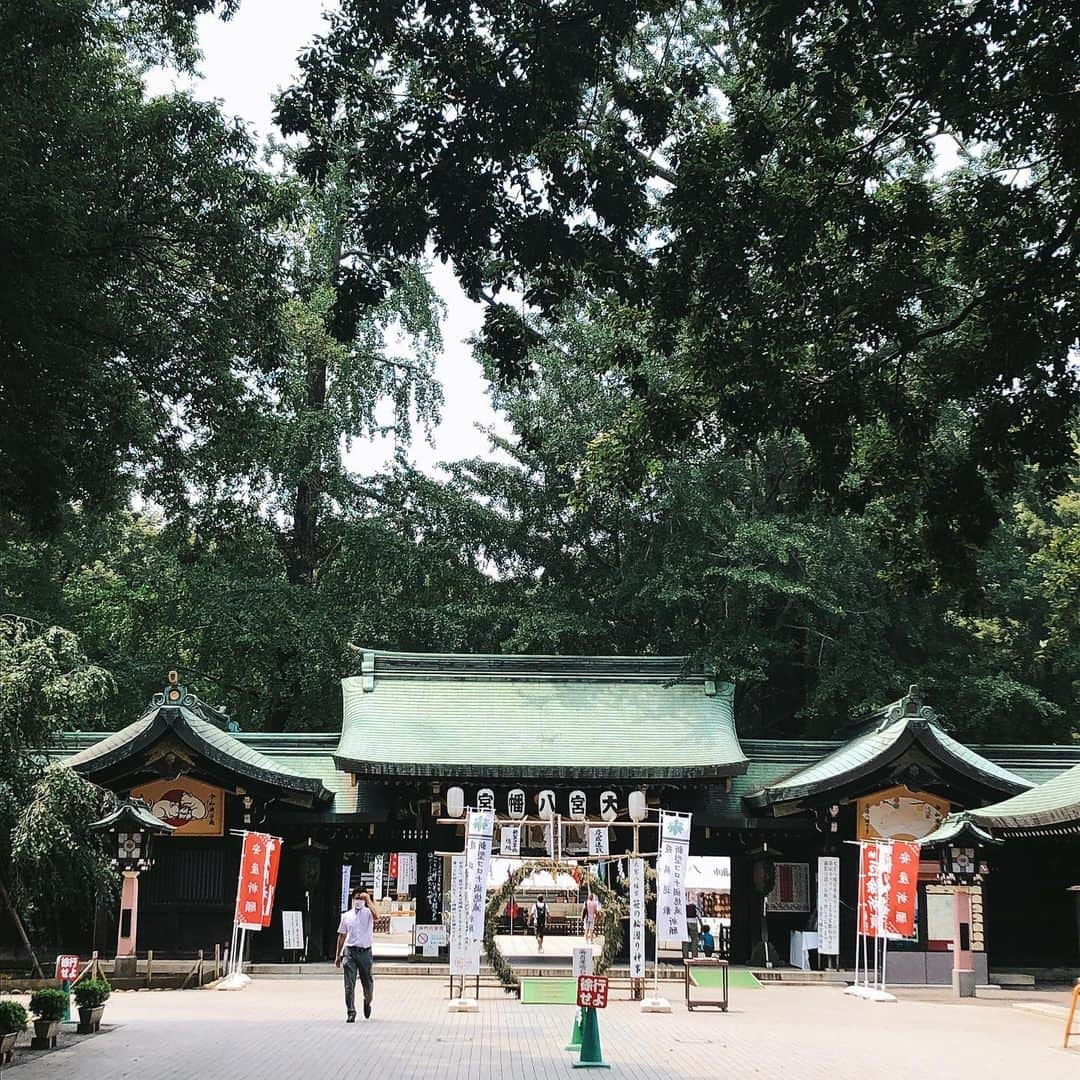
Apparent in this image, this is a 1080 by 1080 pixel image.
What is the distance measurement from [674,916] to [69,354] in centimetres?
1238

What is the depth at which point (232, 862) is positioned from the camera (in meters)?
24.4

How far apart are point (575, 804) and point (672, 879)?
5855mm

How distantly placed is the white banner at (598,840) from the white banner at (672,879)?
2.80 metres

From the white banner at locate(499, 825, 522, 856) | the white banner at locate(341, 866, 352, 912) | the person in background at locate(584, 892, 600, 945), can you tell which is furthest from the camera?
the white banner at locate(341, 866, 352, 912)

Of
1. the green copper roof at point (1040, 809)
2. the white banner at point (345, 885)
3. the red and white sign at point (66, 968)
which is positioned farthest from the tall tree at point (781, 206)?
the white banner at point (345, 885)

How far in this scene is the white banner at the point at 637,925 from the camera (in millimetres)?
18938

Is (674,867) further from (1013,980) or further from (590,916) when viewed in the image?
(1013,980)

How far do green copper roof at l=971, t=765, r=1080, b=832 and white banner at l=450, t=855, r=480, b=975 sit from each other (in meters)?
9.25

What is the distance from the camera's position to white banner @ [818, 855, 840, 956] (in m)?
23.0

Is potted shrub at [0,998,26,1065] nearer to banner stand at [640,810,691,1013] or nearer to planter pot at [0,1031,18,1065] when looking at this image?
planter pot at [0,1031,18,1065]

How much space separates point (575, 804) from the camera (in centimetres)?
2503

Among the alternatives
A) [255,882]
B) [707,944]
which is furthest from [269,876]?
[707,944]

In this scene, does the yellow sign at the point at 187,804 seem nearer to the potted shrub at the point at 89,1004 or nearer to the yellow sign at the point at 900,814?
the potted shrub at the point at 89,1004

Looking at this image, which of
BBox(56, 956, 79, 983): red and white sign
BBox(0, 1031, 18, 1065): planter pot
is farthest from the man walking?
BBox(0, 1031, 18, 1065): planter pot
